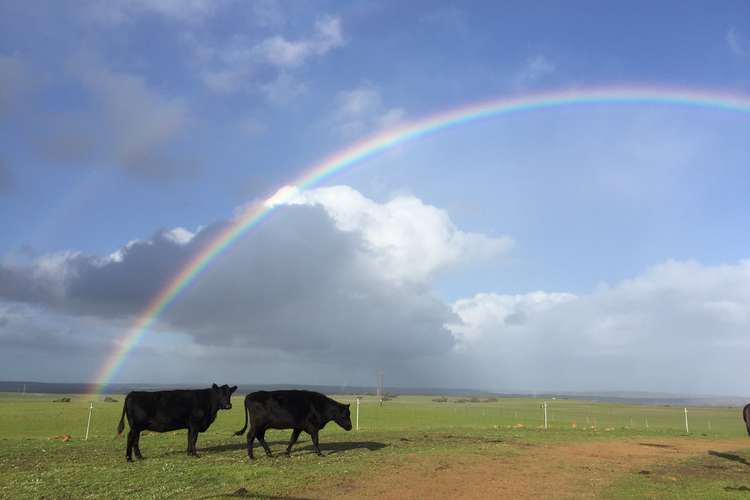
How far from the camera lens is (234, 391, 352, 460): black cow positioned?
19.9 m

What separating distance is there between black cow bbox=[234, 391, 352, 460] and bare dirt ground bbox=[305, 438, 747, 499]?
13.8 ft

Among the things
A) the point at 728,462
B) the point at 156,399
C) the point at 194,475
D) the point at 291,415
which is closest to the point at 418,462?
the point at 291,415

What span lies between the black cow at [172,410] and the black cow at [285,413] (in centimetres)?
146

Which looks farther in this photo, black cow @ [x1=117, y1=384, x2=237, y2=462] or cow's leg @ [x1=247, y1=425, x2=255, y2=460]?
black cow @ [x1=117, y1=384, x2=237, y2=462]

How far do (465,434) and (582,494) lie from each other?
15.5 meters

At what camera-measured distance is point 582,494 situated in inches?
543

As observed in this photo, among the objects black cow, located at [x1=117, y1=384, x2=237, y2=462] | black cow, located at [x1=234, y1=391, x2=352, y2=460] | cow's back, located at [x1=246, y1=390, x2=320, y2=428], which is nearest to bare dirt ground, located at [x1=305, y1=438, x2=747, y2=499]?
black cow, located at [x1=234, y1=391, x2=352, y2=460]

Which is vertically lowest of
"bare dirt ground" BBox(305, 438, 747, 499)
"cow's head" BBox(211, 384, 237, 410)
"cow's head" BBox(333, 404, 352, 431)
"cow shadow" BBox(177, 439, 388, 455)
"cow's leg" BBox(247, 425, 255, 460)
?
"cow shadow" BBox(177, 439, 388, 455)

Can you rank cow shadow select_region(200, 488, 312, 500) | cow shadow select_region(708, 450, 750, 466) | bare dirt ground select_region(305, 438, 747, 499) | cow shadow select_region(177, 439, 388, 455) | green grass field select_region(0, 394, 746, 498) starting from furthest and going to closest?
cow shadow select_region(177, 439, 388, 455) → cow shadow select_region(708, 450, 750, 466) → bare dirt ground select_region(305, 438, 747, 499) → green grass field select_region(0, 394, 746, 498) → cow shadow select_region(200, 488, 312, 500)

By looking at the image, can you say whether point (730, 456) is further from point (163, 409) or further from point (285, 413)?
point (163, 409)

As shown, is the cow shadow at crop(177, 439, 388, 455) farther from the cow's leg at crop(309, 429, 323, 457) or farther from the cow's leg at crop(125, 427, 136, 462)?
the cow's leg at crop(125, 427, 136, 462)

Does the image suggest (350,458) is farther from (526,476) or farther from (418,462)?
(526,476)

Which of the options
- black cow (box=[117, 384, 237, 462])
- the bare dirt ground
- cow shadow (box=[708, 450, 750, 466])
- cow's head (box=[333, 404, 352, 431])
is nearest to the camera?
the bare dirt ground

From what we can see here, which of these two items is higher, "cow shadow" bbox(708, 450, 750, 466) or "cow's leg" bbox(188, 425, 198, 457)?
"cow's leg" bbox(188, 425, 198, 457)
